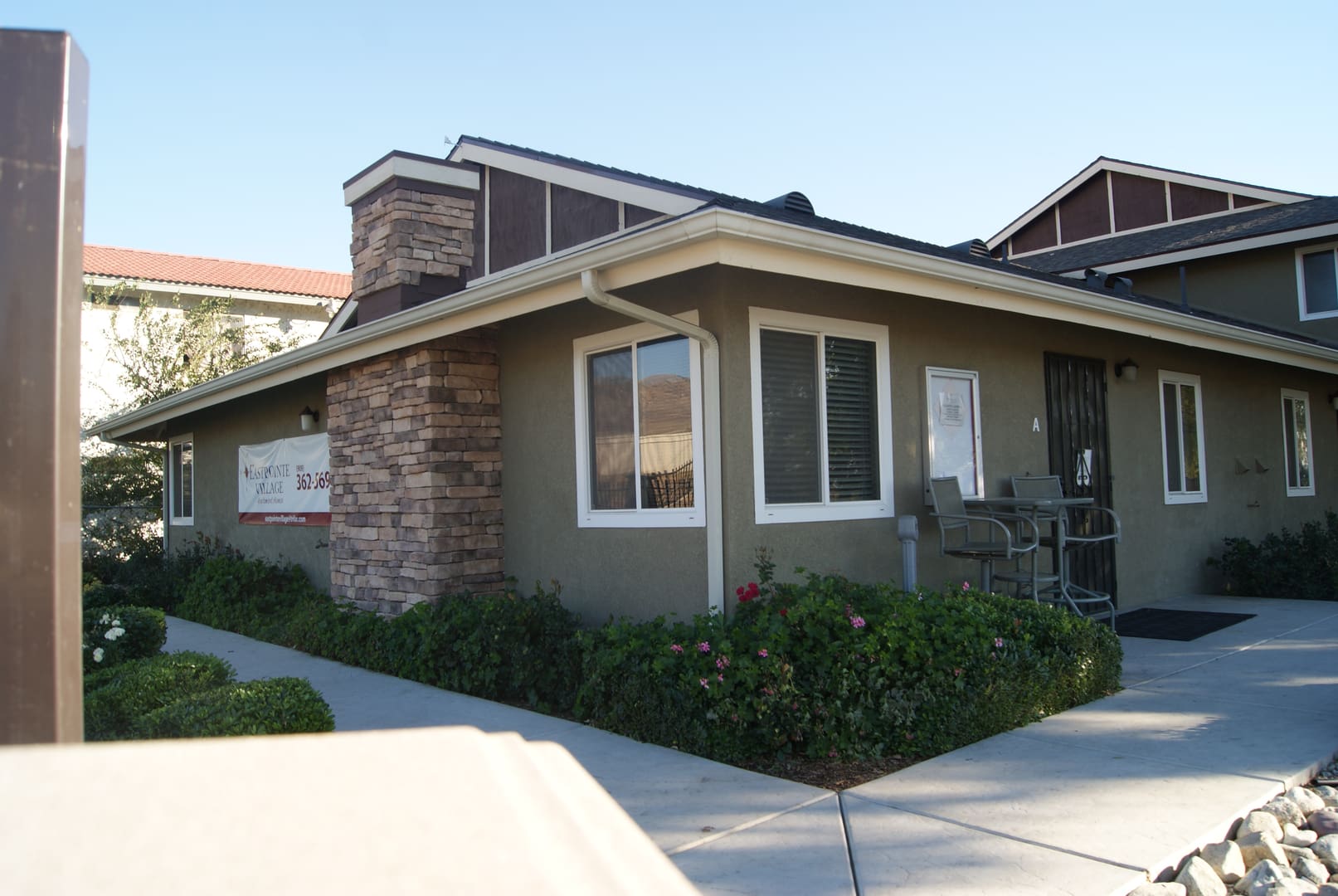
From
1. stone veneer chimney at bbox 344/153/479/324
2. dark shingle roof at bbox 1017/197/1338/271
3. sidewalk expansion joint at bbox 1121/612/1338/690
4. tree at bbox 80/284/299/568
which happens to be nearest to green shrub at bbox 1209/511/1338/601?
sidewalk expansion joint at bbox 1121/612/1338/690

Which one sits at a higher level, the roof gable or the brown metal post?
the roof gable

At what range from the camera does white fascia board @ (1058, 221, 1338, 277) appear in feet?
43.3

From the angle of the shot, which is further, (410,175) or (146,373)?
(146,373)

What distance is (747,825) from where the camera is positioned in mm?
3984

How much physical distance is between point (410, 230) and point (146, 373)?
1170 centimetres

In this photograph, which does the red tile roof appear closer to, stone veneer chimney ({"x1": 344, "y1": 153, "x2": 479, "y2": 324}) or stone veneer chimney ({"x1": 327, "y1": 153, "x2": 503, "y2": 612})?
stone veneer chimney ({"x1": 344, "y1": 153, "x2": 479, "y2": 324})

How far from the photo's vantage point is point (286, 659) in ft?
27.4

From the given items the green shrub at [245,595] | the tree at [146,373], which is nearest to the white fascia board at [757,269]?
the green shrub at [245,595]

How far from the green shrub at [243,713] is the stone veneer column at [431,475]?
2911 millimetres

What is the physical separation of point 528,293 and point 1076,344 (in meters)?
5.52

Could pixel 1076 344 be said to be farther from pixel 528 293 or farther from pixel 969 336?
pixel 528 293

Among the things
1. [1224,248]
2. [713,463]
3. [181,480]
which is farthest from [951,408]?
[181,480]

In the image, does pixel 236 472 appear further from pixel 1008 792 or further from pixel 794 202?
pixel 1008 792

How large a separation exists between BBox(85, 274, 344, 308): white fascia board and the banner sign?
29.4 ft
